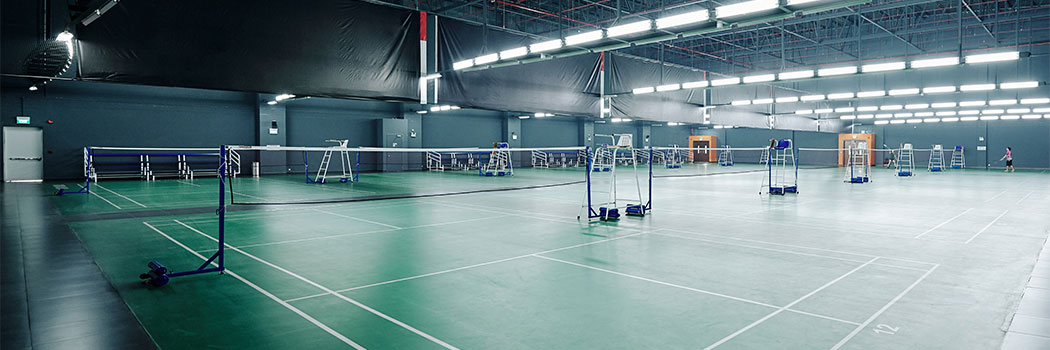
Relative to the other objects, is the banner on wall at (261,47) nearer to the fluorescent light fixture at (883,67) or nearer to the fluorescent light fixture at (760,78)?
the fluorescent light fixture at (760,78)

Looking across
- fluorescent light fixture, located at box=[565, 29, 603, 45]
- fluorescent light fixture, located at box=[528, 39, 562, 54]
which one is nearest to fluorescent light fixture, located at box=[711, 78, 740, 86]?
fluorescent light fixture, located at box=[528, 39, 562, 54]

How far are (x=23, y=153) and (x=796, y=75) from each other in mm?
25904

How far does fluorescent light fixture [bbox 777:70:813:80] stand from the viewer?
1730 centimetres

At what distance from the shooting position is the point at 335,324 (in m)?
3.57

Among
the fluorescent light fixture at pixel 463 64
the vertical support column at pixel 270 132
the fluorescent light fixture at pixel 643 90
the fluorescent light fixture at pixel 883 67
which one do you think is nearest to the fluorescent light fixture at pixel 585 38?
the fluorescent light fixture at pixel 463 64

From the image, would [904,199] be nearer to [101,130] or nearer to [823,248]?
A: [823,248]

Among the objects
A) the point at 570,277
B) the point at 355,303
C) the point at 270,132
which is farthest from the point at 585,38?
the point at 270,132

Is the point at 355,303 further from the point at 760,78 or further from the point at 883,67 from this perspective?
the point at 760,78

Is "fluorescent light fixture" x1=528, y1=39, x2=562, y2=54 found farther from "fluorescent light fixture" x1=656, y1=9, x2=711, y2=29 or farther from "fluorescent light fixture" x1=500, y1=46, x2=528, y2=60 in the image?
"fluorescent light fixture" x1=656, y1=9, x2=711, y2=29

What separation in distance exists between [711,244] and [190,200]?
36.2ft

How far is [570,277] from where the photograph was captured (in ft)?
16.1

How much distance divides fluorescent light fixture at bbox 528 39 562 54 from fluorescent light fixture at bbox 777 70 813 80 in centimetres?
866

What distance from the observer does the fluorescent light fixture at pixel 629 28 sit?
1191 cm

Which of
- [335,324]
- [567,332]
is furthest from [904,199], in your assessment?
[335,324]
